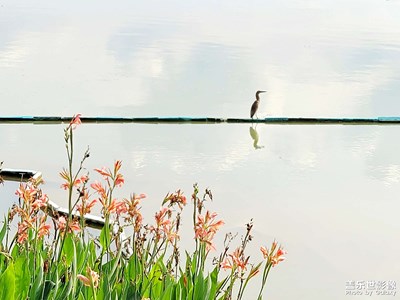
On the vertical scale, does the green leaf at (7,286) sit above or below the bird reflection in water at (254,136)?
below

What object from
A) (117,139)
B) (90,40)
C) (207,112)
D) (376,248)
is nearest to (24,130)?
(117,139)

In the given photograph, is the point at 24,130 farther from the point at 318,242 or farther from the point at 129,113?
the point at 318,242

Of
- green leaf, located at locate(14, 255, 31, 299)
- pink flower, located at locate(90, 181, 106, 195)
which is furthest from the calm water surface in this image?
pink flower, located at locate(90, 181, 106, 195)

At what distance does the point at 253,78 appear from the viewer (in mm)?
8562

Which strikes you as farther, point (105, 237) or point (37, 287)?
point (105, 237)

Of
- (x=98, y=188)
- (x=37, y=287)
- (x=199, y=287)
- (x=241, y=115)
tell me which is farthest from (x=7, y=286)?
(x=241, y=115)

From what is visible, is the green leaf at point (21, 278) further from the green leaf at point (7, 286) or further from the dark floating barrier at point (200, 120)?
the dark floating barrier at point (200, 120)

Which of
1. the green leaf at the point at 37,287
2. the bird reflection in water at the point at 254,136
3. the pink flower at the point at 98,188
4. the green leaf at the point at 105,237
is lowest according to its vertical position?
the green leaf at the point at 37,287

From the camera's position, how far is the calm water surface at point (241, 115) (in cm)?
373

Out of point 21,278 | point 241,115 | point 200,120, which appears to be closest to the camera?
point 21,278

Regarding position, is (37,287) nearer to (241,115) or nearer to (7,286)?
(7,286)

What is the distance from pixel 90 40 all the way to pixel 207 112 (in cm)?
445

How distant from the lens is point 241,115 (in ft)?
22.4

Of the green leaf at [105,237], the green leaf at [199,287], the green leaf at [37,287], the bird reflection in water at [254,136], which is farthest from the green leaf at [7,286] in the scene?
the bird reflection in water at [254,136]
